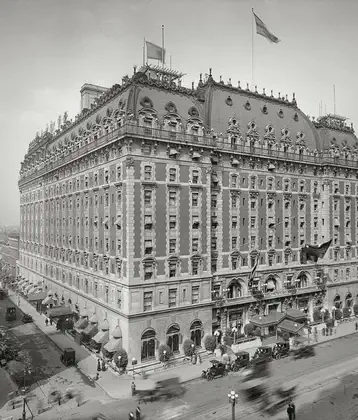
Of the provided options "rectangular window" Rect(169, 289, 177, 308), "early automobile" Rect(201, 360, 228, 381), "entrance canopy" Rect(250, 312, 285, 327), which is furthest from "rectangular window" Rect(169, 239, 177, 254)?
"entrance canopy" Rect(250, 312, 285, 327)

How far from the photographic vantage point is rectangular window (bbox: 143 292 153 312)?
1938 inches

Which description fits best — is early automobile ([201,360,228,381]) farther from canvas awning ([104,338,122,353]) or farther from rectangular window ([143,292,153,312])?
canvas awning ([104,338,122,353])

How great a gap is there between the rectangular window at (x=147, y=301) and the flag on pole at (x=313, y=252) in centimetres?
3066

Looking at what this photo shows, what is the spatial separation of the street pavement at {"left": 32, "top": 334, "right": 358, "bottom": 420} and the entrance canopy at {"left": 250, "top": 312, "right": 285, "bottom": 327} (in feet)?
23.9

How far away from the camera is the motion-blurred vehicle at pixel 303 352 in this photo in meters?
51.6

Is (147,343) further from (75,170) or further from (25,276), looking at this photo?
(25,276)

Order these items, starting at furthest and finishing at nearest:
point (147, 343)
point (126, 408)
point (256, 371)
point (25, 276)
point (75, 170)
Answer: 1. point (25, 276)
2. point (75, 170)
3. point (147, 343)
4. point (256, 371)
5. point (126, 408)

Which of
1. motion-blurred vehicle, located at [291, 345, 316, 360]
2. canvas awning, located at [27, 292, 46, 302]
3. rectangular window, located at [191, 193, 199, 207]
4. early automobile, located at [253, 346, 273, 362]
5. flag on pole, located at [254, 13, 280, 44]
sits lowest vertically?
motion-blurred vehicle, located at [291, 345, 316, 360]

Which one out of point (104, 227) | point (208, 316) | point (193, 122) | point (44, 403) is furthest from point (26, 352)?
point (193, 122)

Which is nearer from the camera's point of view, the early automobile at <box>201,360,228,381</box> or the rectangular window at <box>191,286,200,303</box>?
the early automobile at <box>201,360,228,381</box>

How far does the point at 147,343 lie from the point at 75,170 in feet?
109

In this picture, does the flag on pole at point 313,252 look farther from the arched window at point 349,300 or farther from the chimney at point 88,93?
the chimney at point 88,93

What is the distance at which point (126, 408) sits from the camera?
36.8 metres

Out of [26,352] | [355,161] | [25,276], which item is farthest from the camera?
[25,276]
